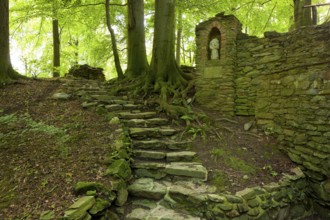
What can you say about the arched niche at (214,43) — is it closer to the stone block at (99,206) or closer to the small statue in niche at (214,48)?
the small statue in niche at (214,48)

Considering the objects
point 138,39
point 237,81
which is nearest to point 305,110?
point 237,81

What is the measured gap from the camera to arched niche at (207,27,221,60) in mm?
6147

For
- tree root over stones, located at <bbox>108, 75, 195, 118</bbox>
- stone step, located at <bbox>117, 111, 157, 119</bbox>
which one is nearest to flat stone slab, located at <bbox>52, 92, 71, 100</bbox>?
tree root over stones, located at <bbox>108, 75, 195, 118</bbox>

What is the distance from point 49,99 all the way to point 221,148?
14.7 ft

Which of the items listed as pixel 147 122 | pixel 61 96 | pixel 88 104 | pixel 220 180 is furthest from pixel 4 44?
pixel 220 180

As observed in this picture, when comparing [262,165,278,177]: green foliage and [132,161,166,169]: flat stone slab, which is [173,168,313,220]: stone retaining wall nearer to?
Answer: [262,165,278,177]: green foliage

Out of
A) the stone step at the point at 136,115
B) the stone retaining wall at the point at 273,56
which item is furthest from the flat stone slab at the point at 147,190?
the stone retaining wall at the point at 273,56

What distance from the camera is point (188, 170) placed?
154 inches

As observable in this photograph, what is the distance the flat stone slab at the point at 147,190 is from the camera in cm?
359

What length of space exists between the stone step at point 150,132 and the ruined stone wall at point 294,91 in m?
2.15

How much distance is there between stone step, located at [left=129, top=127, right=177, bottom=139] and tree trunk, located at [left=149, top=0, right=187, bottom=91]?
2.08m

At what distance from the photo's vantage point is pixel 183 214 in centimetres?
333

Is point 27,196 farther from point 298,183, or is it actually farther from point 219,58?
point 219,58

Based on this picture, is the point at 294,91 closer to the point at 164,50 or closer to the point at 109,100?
the point at 164,50
